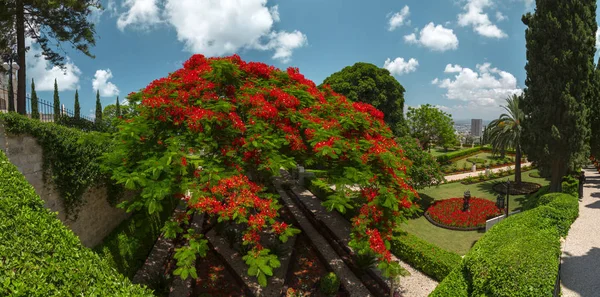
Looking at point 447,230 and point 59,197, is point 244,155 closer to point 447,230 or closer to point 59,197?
point 59,197

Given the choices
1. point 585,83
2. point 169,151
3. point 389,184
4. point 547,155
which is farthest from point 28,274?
point 585,83

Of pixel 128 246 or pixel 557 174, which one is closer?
pixel 128 246

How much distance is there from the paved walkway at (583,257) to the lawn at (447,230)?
344 centimetres

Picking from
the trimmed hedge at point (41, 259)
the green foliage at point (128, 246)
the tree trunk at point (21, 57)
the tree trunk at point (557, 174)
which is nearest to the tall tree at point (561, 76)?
the tree trunk at point (557, 174)

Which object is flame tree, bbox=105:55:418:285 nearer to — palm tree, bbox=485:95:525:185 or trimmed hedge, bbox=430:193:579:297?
trimmed hedge, bbox=430:193:579:297

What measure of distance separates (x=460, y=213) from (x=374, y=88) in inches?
514

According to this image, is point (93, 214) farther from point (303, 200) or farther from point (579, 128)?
point (579, 128)

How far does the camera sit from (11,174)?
21.5 feet

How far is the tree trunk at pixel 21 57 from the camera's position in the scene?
15742 mm

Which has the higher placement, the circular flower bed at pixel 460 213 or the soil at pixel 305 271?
the circular flower bed at pixel 460 213

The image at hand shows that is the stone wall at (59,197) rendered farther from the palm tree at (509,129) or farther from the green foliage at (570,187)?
the palm tree at (509,129)

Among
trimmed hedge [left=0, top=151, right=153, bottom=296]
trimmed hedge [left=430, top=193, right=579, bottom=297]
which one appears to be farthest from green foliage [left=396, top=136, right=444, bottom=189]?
trimmed hedge [left=0, top=151, right=153, bottom=296]

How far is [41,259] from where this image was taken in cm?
458

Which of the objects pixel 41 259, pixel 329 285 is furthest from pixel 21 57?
pixel 329 285
